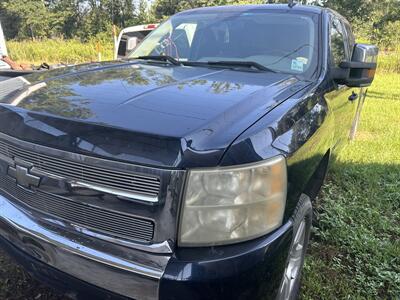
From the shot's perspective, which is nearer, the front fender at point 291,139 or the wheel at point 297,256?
the front fender at point 291,139

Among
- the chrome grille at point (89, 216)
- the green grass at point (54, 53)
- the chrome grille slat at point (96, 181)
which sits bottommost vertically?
the green grass at point (54, 53)

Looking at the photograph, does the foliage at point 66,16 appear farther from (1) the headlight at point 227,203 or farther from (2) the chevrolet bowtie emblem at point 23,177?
(1) the headlight at point 227,203

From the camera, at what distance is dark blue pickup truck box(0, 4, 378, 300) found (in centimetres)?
142

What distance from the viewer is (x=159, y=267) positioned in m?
1.42

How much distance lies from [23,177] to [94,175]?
0.46 metres

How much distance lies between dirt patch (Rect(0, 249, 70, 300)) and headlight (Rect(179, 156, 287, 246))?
122 cm

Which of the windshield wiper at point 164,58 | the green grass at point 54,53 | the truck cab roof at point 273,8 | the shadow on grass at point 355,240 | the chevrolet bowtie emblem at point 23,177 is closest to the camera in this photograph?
the chevrolet bowtie emblem at point 23,177

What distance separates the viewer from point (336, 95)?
288 cm

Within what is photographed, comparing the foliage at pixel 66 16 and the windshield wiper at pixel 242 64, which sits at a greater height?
the windshield wiper at pixel 242 64

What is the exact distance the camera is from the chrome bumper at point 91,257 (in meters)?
1.43

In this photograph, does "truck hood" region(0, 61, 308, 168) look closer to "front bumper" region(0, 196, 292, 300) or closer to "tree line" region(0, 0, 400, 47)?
"front bumper" region(0, 196, 292, 300)

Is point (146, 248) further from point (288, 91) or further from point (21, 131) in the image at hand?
point (288, 91)

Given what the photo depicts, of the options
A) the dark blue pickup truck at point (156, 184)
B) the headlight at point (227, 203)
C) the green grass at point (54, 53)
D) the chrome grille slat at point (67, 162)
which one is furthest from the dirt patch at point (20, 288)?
the green grass at point (54, 53)

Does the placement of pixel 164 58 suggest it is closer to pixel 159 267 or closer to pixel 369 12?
pixel 159 267
